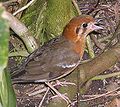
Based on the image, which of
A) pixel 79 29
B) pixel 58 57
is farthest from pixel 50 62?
pixel 79 29

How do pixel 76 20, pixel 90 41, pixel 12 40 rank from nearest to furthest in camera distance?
pixel 76 20, pixel 90 41, pixel 12 40

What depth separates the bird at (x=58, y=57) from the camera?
10.3 feet

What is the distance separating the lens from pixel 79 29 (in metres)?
3.31

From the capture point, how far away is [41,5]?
3.97m

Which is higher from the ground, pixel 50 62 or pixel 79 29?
pixel 79 29

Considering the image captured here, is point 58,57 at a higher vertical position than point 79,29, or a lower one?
lower

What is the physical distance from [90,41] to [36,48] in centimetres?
75

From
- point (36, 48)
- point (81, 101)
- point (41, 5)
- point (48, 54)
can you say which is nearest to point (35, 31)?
point (41, 5)

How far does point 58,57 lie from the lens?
3.27m

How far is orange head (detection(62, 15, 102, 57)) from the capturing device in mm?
3189

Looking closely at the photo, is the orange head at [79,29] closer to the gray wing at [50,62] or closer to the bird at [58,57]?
the bird at [58,57]

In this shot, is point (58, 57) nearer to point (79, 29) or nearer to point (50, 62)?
point (50, 62)

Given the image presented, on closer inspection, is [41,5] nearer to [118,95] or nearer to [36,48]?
[36,48]

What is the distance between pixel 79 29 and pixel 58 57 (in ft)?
1.16
